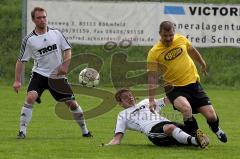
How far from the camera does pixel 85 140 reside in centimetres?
1186

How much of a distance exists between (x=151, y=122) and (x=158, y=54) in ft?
3.26

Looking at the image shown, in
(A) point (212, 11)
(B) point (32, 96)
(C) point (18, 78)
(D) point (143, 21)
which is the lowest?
(B) point (32, 96)

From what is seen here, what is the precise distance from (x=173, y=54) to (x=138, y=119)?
3.59 feet

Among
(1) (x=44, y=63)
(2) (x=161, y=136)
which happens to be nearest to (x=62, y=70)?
(1) (x=44, y=63)

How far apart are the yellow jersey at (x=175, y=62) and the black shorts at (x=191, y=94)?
0.07 meters

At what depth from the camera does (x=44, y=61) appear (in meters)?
12.3

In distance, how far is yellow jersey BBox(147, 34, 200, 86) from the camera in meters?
10.8

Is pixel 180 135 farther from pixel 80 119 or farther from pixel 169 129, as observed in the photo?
pixel 80 119

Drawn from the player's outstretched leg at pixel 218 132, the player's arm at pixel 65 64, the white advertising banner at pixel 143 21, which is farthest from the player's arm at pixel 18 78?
the white advertising banner at pixel 143 21

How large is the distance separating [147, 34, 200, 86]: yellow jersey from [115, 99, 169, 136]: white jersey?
1.82 feet

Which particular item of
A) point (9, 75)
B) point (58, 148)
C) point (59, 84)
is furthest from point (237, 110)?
point (9, 75)

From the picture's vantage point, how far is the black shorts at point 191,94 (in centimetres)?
1088

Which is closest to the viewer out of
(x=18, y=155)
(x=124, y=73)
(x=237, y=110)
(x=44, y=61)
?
(x=18, y=155)

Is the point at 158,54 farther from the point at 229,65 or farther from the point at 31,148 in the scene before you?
the point at 229,65
